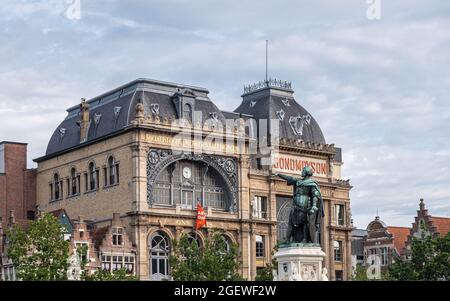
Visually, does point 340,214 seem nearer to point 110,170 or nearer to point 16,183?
point 110,170

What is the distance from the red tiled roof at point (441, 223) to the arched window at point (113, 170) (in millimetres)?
35873

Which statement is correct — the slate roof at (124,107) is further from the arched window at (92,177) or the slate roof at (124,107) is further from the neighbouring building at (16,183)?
the neighbouring building at (16,183)

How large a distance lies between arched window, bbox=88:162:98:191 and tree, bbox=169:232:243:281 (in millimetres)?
14371

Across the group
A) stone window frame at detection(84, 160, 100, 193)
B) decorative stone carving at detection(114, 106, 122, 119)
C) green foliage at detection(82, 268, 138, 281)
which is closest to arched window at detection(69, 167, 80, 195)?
stone window frame at detection(84, 160, 100, 193)

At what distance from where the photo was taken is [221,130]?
109688mm

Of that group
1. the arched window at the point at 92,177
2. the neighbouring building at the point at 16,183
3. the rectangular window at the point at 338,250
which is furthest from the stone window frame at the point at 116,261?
the rectangular window at the point at 338,250

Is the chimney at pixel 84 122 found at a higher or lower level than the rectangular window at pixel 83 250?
higher

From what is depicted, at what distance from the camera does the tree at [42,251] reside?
80.2 metres

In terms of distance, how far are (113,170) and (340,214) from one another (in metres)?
29.5

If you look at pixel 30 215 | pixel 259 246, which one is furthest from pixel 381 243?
pixel 30 215

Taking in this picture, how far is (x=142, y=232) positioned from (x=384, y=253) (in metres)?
38.7

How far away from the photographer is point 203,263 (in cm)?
9144
